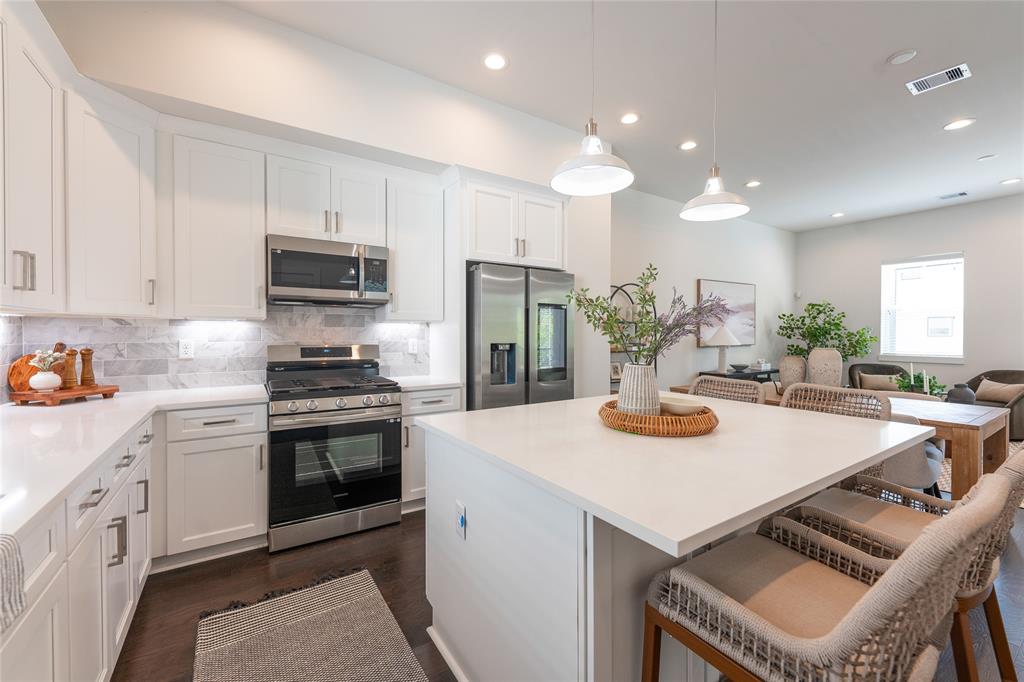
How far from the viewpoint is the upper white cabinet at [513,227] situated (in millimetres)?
3258

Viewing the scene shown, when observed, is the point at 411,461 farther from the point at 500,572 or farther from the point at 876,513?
the point at 876,513

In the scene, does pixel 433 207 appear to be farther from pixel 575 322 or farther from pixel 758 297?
pixel 758 297

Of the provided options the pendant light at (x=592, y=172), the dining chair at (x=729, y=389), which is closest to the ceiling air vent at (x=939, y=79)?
the dining chair at (x=729, y=389)

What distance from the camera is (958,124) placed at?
3.65 m

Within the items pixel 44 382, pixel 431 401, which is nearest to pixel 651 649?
pixel 431 401

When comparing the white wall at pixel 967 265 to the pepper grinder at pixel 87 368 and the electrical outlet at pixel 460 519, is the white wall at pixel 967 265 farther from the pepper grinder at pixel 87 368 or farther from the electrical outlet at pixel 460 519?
the pepper grinder at pixel 87 368

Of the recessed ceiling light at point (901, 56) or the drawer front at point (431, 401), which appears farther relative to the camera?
the drawer front at point (431, 401)

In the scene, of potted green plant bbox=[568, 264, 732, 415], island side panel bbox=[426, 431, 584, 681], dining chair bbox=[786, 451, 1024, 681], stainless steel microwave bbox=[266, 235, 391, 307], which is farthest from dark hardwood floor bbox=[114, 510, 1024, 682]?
stainless steel microwave bbox=[266, 235, 391, 307]

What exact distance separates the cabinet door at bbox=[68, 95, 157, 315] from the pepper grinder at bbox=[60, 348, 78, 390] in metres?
0.33

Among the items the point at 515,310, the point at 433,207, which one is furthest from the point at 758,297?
the point at 433,207

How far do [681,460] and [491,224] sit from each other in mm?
2472

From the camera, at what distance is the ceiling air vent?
2.92 m

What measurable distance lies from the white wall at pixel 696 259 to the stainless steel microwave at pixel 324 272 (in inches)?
117

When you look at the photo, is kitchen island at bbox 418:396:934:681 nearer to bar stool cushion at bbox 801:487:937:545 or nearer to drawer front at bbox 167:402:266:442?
bar stool cushion at bbox 801:487:937:545
